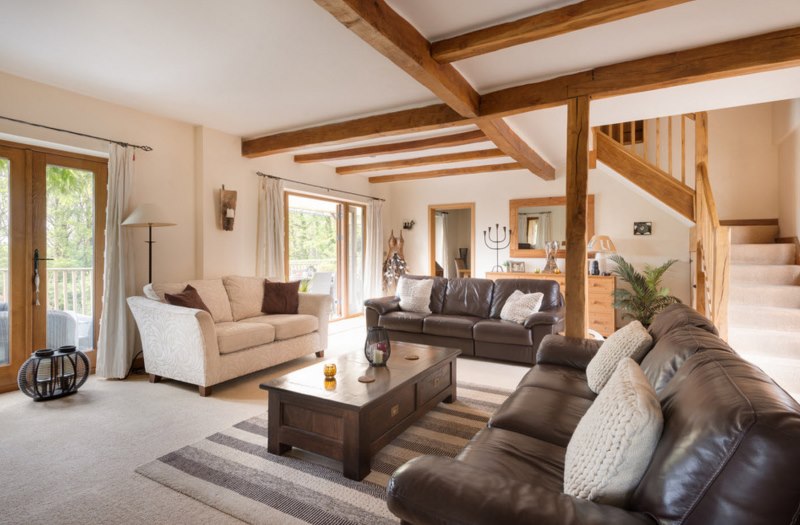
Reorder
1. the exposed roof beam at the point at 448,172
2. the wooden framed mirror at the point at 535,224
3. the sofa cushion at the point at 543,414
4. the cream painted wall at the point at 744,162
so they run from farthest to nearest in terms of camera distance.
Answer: the wooden framed mirror at the point at 535,224
the exposed roof beam at the point at 448,172
the cream painted wall at the point at 744,162
the sofa cushion at the point at 543,414

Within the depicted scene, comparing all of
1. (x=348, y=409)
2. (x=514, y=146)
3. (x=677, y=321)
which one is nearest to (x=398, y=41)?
(x=348, y=409)

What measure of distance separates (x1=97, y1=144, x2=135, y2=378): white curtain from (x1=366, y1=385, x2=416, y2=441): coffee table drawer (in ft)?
9.36

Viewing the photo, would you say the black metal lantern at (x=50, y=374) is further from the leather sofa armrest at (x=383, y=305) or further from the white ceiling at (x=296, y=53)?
the leather sofa armrest at (x=383, y=305)

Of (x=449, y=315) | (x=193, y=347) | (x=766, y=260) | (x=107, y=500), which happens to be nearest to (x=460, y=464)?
(x=107, y=500)

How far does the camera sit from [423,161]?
6.02 m

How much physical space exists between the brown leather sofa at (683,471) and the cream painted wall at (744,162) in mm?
5254

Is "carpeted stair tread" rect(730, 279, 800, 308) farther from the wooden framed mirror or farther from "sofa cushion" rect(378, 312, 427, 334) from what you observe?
"sofa cushion" rect(378, 312, 427, 334)

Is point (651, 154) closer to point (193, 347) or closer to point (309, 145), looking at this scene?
point (309, 145)

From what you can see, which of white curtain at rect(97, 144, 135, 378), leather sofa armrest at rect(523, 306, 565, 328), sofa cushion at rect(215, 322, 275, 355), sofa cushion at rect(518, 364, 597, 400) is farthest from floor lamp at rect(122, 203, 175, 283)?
leather sofa armrest at rect(523, 306, 565, 328)

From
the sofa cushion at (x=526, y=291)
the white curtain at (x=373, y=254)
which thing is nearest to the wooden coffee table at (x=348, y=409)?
the sofa cushion at (x=526, y=291)

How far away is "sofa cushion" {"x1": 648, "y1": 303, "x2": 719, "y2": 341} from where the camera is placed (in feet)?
6.88

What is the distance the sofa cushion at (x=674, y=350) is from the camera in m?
1.63

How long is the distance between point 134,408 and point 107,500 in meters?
1.28

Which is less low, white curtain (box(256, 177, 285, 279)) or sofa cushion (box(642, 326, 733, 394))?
white curtain (box(256, 177, 285, 279))
